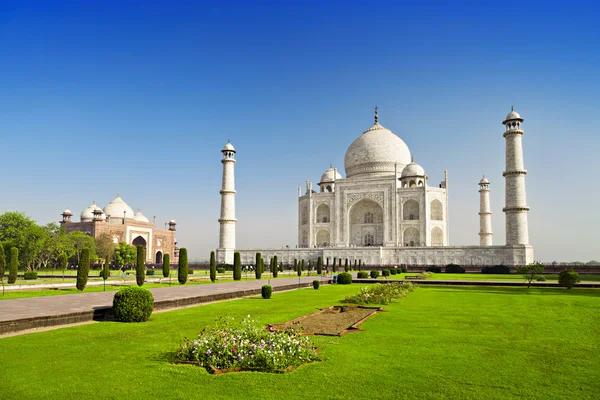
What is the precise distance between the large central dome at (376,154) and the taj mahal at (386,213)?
0.35 ft

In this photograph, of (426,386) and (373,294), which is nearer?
(426,386)

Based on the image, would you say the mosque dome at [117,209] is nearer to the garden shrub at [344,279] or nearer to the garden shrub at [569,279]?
the garden shrub at [344,279]

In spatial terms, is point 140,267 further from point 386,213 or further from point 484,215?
point 484,215

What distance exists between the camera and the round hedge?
9.61 metres

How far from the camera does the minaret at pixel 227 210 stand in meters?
44.7

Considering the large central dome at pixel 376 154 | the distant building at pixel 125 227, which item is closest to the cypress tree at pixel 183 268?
the large central dome at pixel 376 154

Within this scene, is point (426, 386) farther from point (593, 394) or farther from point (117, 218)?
point (117, 218)

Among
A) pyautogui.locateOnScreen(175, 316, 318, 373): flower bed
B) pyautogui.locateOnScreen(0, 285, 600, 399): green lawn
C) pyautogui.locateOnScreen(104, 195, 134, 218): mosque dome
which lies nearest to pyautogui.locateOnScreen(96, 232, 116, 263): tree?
pyautogui.locateOnScreen(104, 195, 134, 218): mosque dome

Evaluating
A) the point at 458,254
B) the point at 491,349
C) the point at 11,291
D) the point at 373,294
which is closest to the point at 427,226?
the point at 458,254

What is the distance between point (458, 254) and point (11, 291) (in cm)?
3217

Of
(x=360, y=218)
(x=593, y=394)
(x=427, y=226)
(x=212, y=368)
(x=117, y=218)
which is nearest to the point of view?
(x=593, y=394)

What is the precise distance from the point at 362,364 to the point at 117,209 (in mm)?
60040

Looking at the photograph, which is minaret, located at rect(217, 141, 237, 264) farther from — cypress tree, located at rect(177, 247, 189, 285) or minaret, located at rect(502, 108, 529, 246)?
minaret, located at rect(502, 108, 529, 246)

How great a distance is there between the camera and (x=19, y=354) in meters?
6.46
